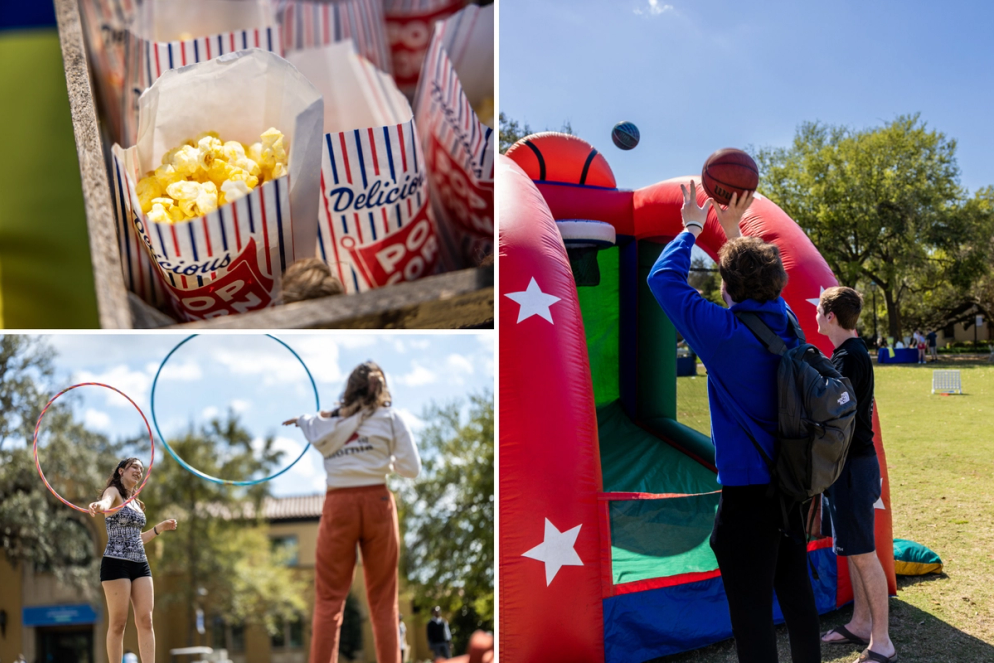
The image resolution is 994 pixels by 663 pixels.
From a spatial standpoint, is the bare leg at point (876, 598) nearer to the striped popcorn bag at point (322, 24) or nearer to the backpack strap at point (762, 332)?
the backpack strap at point (762, 332)

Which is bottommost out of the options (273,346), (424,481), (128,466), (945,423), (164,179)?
(945,423)

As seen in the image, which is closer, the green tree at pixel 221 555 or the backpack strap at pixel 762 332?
the backpack strap at pixel 762 332

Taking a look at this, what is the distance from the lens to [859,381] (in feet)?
9.31

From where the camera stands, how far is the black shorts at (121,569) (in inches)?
76.6

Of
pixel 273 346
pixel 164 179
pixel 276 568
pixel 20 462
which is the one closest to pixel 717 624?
pixel 273 346

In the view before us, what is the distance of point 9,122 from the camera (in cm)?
153


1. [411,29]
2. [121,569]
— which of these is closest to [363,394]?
[121,569]

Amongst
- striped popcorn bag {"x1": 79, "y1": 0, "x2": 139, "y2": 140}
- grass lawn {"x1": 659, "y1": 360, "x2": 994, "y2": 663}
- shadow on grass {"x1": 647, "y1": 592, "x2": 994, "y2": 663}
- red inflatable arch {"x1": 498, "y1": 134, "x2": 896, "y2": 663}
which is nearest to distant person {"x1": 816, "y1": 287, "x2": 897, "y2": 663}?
shadow on grass {"x1": 647, "y1": 592, "x2": 994, "y2": 663}

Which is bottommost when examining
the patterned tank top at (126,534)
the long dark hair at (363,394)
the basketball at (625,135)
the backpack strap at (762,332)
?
the patterned tank top at (126,534)

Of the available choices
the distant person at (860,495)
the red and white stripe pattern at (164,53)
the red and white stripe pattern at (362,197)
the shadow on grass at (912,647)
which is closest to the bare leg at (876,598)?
the distant person at (860,495)

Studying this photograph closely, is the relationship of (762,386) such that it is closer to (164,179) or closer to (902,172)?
(164,179)

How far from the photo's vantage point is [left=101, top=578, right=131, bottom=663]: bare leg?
1924 millimetres

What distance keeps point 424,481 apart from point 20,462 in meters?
4.79

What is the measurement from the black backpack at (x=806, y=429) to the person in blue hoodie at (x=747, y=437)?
4 cm
